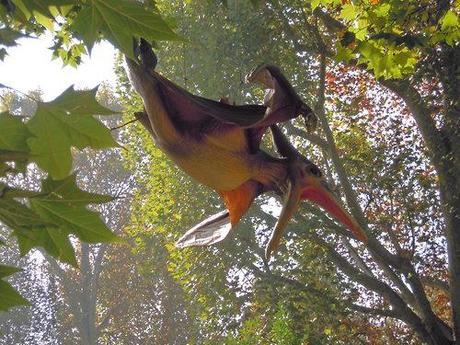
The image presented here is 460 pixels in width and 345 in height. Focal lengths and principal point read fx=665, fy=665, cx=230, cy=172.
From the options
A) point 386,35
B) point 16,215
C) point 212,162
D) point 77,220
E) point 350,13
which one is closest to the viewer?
point 16,215

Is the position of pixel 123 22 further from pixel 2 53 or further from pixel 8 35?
pixel 2 53

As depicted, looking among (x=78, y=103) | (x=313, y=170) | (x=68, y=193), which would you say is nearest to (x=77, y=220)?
(x=68, y=193)

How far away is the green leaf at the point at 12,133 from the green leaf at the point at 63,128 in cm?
1

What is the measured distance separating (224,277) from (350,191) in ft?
6.17

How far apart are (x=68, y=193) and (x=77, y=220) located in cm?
4

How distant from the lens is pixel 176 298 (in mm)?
17328

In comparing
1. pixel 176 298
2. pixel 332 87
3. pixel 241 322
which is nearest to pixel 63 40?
pixel 241 322

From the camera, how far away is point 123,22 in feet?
2.93

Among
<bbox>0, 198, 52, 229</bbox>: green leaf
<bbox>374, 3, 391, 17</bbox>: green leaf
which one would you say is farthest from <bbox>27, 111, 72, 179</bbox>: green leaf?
<bbox>374, 3, 391, 17</bbox>: green leaf

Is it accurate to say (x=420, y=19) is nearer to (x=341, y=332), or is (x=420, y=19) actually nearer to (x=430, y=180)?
(x=430, y=180)

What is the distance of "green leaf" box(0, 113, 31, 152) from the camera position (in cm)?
77

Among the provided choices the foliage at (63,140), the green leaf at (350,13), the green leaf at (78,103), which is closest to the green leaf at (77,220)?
the foliage at (63,140)

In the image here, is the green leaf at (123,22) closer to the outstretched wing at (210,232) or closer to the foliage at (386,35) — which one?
the outstretched wing at (210,232)

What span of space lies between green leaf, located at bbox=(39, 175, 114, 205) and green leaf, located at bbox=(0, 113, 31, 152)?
53mm
